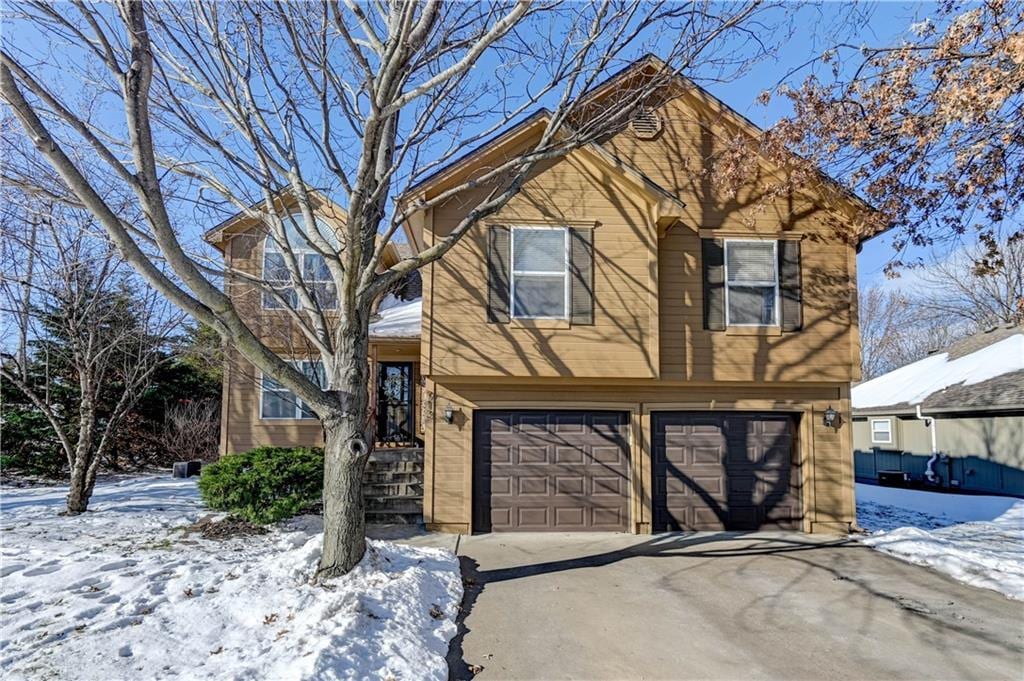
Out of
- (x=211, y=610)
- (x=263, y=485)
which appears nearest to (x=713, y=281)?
(x=263, y=485)

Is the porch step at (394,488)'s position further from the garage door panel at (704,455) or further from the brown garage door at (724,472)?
the garage door panel at (704,455)

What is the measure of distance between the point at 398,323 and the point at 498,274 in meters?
4.29

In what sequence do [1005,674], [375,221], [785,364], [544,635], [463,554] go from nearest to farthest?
[1005,674], [544,635], [375,221], [463,554], [785,364]

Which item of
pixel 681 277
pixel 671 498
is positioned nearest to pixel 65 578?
pixel 671 498

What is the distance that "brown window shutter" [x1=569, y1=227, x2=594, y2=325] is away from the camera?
913 centimetres

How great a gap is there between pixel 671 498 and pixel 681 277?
3611 millimetres

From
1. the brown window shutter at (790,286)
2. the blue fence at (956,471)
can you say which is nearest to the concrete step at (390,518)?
the brown window shutter at (790,286)

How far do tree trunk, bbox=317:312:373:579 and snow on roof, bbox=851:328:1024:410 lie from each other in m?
18.5

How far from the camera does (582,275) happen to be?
9203 mm

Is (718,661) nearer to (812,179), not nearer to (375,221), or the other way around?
(375,221)

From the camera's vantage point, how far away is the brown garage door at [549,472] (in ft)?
30.5

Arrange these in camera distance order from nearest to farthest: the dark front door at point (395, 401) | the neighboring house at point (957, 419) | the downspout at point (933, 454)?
the dark front door at point (395, 401)
the neighboring house at point (957, 419)
the downspout at point (933, 454)

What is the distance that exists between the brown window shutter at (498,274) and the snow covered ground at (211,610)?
362 cm

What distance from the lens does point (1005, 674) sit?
4605 mm
